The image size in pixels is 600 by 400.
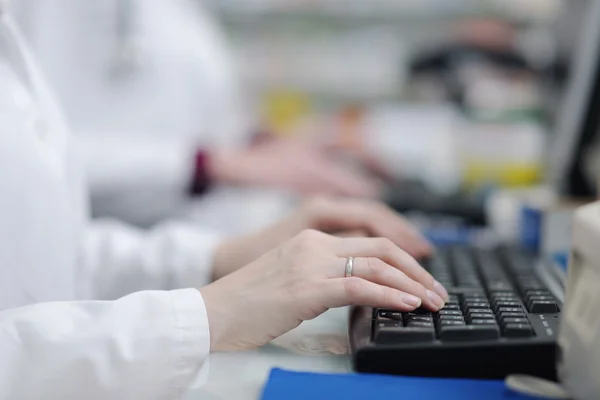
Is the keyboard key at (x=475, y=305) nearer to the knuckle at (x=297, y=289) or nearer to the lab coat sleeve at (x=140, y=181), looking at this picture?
the knuckle at (x=297, y=289)

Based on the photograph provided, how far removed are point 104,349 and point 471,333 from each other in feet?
0.82

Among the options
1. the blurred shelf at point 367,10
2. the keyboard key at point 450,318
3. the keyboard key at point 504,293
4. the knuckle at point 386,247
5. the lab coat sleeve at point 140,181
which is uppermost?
the blurred shelf at point 367,10

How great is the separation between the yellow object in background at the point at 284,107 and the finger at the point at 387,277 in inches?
71.3

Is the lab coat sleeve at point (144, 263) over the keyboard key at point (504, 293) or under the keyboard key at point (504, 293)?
under

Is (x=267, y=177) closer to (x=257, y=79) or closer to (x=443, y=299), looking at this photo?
(x=443, y=299)

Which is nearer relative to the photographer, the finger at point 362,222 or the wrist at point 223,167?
the finger at point 362,222

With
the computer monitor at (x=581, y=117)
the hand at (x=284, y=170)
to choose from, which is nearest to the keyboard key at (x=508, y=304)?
the computer monitor at (x=581, y=117)

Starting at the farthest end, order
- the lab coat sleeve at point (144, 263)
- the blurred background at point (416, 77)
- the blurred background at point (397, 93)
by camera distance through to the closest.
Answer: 1. the blurred background at point (416, 77)
2. the blurred background at point (397, 93)
3. the lab coat sleeve at point (144, 263)

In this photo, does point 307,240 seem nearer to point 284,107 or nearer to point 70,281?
point 70,281

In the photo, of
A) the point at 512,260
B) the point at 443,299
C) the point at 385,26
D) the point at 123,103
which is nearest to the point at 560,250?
the point at 512,260

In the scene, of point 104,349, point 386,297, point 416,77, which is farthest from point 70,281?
point 416,77

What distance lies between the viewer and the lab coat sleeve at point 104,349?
52 cm

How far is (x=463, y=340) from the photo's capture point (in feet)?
1.65

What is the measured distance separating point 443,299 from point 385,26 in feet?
6.55
